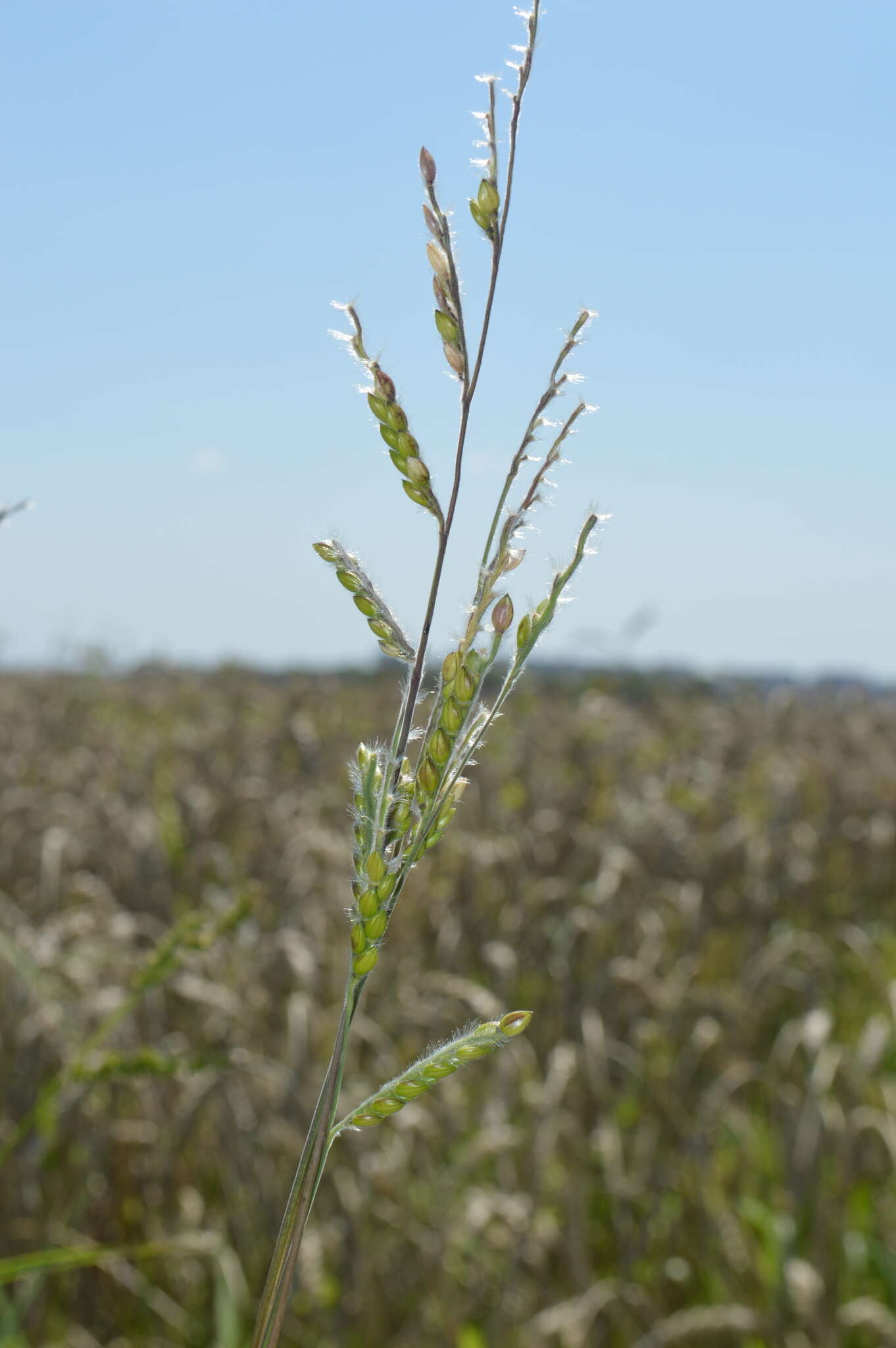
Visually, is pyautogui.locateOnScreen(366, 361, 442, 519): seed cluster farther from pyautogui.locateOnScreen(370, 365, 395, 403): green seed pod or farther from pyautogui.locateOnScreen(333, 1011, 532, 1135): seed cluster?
pyautogui.locateOnScreen(333, 1011, 532, 1135): seed cluster

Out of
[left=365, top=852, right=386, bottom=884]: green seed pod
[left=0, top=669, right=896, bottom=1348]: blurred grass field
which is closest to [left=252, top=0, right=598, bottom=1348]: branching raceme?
[left=365, top=852, right=386, bottom=884]: green seed pod

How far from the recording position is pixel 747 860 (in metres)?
7.97

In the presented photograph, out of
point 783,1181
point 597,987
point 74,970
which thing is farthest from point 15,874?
point 783,1181

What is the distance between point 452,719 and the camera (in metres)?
0.54

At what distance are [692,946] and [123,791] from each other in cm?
462

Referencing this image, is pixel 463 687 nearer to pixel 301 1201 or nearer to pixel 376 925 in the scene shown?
pixel 376 925

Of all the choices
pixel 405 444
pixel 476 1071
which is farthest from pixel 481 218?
pixel 476 1071

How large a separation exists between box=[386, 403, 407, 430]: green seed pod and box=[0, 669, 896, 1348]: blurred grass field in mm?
972

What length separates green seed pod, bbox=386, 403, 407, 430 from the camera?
1.86ft

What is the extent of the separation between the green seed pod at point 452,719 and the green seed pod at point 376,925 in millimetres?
88

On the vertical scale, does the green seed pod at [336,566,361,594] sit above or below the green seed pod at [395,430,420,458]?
below

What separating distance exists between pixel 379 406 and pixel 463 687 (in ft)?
0.48

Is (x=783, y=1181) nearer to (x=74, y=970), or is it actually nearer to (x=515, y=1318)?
(x=515, y=1318)

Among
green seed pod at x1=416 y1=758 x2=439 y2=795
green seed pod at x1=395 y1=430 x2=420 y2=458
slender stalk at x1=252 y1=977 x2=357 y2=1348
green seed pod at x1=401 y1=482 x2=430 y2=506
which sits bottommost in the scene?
slender stalk at x1=252 y1=977 x2=357 y2=1348
